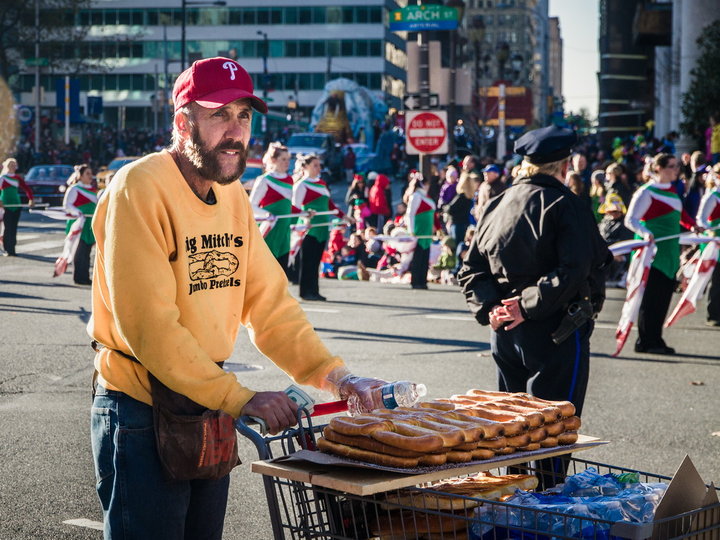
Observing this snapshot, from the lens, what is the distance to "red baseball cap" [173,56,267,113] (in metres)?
3.36

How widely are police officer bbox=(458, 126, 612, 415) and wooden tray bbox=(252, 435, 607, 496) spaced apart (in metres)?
2.14

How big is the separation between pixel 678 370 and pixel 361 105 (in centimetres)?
6295

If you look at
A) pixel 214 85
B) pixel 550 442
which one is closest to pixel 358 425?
pixel 550 442

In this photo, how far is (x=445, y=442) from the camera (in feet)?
10.2

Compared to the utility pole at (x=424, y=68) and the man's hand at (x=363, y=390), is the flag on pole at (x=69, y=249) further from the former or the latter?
the man's hand at (x=363, y=390)

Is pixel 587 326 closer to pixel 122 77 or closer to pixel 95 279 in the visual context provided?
pixel 95 279

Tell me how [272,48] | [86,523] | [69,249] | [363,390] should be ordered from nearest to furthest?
[363,390] → [86,523] → [69,249] → [272,48]

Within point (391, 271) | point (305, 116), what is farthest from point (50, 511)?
point (305, 116)

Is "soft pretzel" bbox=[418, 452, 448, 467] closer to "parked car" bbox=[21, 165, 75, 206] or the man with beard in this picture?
the man with beard

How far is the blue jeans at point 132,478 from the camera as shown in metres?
3.29

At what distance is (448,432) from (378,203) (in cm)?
2438

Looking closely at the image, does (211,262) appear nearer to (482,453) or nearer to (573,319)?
(482,453)

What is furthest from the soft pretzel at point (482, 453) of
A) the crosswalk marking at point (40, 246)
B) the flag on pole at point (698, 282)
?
the crosswalk marking at point (40, 246)

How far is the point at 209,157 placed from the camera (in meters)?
3.39
